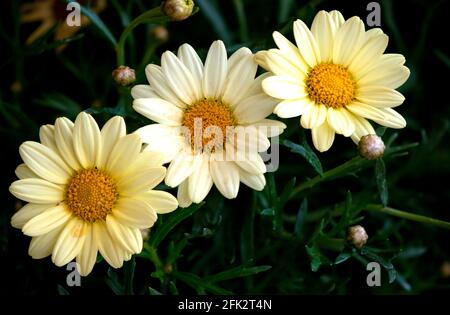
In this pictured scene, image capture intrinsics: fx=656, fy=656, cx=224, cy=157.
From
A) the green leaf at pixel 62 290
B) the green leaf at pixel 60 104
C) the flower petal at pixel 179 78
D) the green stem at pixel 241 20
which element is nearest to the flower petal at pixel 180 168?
the flower petal at pixel 179 78

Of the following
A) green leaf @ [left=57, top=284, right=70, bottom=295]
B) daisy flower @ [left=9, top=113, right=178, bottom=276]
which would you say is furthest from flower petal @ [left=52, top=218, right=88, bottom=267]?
green leaf @ [left=57, top=284, right=70, bottom=295]

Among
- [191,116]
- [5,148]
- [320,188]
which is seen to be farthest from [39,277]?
[320,188]

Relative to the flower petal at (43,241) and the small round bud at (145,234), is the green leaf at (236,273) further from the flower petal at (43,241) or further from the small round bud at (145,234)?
the flower petal at (43,241)

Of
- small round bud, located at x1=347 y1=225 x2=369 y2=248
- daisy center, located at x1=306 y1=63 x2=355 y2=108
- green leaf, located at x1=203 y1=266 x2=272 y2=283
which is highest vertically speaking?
daisy center, located at x1=306 y1=63 x2=355 y2=108

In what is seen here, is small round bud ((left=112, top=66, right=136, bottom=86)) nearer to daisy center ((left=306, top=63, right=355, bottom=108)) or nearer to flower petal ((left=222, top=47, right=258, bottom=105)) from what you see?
flower petal ((left=222, top=47, right=258, bottom=105))

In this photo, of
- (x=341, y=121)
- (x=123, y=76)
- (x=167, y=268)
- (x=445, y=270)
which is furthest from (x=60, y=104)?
(x=445, y=270)

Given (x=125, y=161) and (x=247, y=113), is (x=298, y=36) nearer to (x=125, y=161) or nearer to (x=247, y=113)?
(x=247, y=113)
